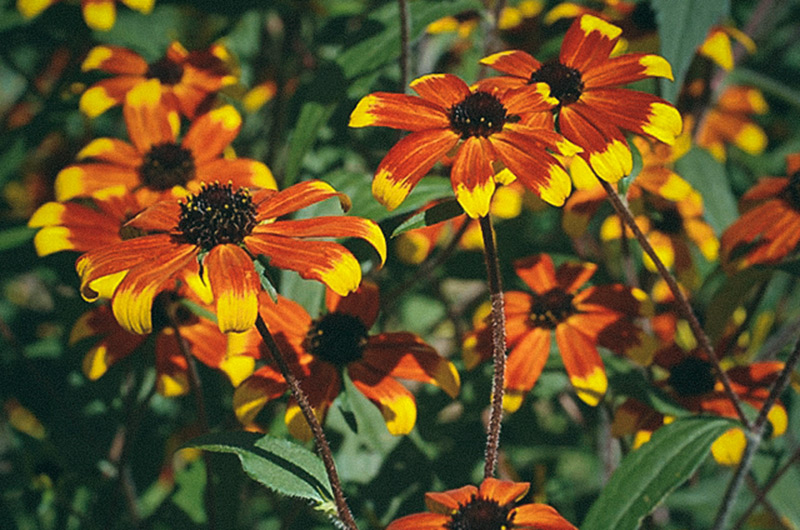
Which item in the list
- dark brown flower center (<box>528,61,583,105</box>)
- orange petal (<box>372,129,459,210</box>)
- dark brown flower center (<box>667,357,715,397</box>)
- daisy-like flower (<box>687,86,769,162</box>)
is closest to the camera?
orange petal (<box>372,129,459,210</box>)

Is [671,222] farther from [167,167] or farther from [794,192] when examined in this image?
[167,167]

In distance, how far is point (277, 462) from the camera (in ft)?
3.04

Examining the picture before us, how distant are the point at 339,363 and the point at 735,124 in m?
1.64

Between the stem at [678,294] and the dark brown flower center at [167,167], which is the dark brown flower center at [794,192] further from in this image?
the dark brown flower center at [167,167]

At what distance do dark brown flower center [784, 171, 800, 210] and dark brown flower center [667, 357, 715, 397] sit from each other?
31 cm

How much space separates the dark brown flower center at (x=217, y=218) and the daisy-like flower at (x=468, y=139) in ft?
0.56

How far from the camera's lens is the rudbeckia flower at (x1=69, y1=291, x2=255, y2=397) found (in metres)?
1.21

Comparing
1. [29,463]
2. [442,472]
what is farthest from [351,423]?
[29,463]

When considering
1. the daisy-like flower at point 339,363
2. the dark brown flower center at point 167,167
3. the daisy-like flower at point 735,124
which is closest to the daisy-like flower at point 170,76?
the dark brown flower center at point 167,167

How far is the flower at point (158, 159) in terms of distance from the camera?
128 cm

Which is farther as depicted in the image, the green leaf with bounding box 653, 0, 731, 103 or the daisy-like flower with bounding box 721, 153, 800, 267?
the daisy-like flower with bounding box 721, 153, 800, 267

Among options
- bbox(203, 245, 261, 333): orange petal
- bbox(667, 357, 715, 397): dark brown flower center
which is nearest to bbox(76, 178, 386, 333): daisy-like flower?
bbox(203, 245, 261, 333): orange petal

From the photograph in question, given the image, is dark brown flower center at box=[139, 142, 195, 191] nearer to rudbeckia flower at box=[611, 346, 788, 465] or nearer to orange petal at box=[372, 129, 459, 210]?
orange petal at box=[372, 129, 459, 210]

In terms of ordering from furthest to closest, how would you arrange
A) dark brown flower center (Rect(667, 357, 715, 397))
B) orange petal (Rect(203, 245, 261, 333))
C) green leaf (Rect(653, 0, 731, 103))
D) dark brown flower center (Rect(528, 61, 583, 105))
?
1. dark brown flower center (Rect(667, 357, 715, 397))
2. green leaf (Rect(653, 0, 731, 103))
3. dark brown flower center (Rect(528, 61, 583, 105))
4. orange petal (Rect(203, 245, 261, 333))
